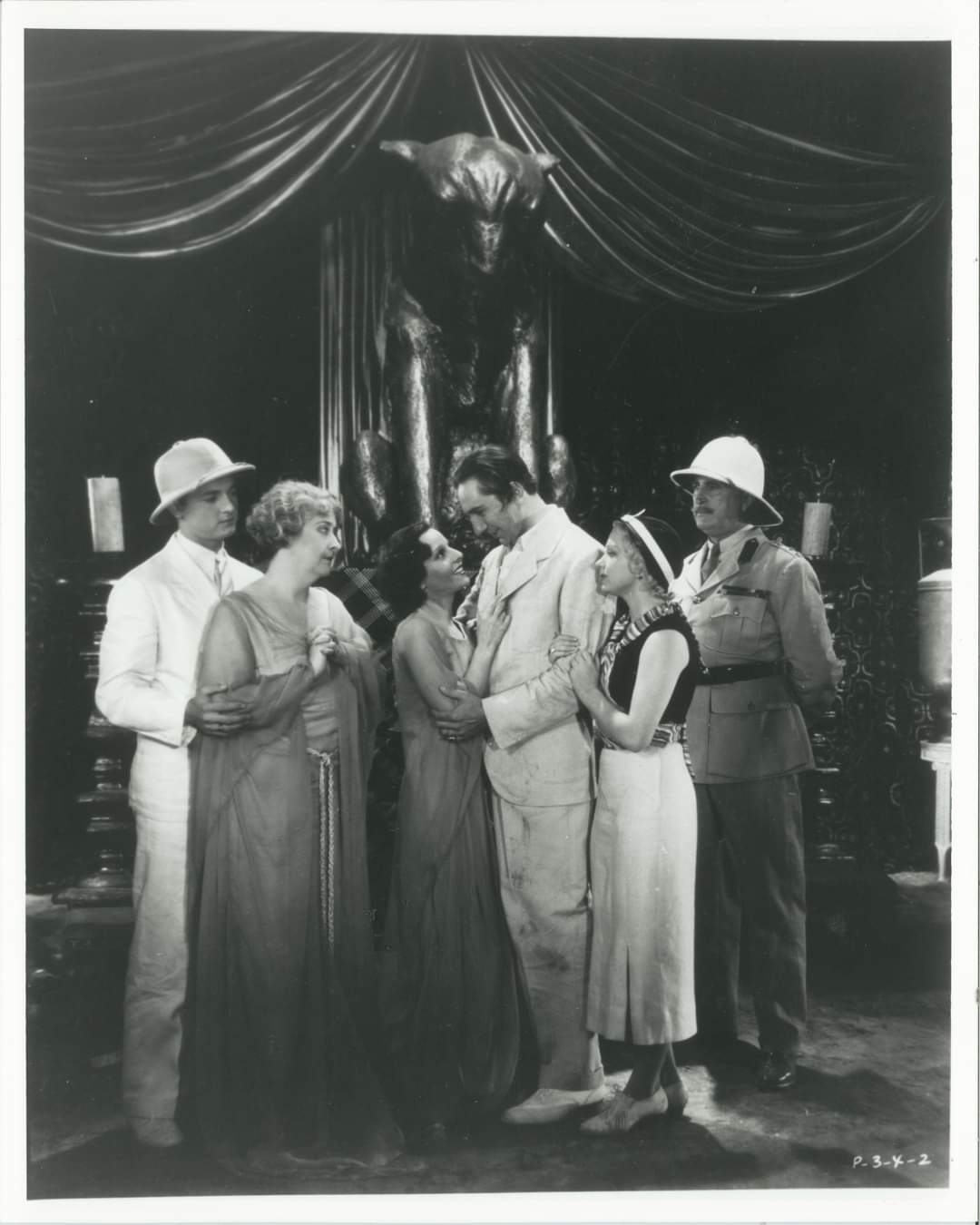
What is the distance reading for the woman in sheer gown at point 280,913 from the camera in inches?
145

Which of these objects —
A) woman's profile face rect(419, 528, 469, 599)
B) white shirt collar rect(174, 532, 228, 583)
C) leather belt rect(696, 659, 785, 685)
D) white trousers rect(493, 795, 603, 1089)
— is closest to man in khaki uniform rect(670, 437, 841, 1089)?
leather belt rect(696, 659, 785, 685)

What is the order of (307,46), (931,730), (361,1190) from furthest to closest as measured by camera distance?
1. (931,730)
2. (307,46)
3. (361,1190)

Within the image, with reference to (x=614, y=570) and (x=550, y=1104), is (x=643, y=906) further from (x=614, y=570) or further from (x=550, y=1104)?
(x=614, y=570)

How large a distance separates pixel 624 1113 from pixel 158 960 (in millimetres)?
1524

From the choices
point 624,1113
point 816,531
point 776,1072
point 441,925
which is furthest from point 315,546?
point 776,1072

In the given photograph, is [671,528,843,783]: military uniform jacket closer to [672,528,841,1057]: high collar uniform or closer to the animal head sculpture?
[672,528,841,1057]: high collar uniform

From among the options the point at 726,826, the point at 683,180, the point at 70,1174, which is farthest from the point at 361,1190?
the point at 683,180

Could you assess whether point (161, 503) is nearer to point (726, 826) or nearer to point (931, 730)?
point (726, 826)

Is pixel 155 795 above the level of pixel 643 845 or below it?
above

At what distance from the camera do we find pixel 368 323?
13.5 ft

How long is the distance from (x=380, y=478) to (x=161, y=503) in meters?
0.71

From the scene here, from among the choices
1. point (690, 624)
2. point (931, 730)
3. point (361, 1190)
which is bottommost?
point (361, 1190)

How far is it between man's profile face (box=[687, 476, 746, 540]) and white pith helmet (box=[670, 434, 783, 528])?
26 millimetres

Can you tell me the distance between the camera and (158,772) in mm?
3764
